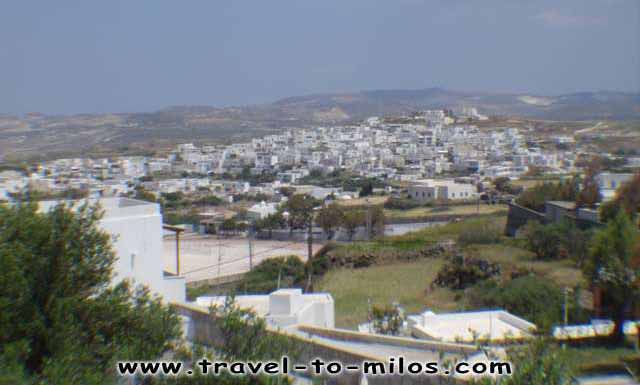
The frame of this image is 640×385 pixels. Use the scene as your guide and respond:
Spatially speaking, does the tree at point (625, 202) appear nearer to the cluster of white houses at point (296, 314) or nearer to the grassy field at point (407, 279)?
the grassy field at point (407, 279)

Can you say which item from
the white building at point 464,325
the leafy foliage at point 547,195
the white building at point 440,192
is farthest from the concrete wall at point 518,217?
the white building at point 464,325

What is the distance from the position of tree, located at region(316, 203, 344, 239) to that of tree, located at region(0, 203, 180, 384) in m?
23.4

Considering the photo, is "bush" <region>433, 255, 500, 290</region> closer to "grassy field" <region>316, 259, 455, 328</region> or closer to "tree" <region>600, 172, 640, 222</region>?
"grassy field" <region>316, 259, 455, 328</region>

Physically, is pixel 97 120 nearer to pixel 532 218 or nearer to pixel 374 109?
pixel 374 109

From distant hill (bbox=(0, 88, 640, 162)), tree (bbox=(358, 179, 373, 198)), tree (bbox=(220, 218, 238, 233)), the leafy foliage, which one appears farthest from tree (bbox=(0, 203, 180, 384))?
tree (bbox=(358, 179, 373, 198))

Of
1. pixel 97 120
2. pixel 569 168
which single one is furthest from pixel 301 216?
pixel 97 120

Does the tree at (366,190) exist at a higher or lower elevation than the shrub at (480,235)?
lower

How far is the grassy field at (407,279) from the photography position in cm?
1329

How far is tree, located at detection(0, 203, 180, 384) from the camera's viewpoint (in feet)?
12.7

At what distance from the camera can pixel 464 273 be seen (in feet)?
49.3

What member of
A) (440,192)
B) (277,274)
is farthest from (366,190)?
(277,274)

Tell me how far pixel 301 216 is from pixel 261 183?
885 inches

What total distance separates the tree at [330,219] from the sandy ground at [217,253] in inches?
42.6

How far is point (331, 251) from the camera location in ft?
70.9
